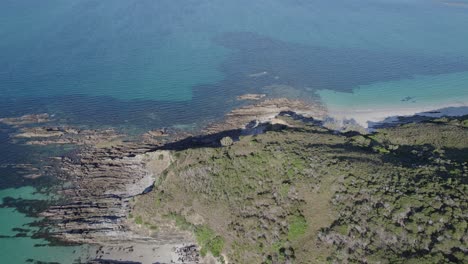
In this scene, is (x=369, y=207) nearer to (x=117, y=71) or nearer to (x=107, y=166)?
(x=107, y=166)

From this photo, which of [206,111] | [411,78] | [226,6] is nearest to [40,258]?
[206,111]

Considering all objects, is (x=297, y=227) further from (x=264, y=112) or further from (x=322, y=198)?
(x=264, y=112)

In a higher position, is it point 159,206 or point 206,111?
point 206,111

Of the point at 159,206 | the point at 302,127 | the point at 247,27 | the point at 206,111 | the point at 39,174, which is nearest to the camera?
the point at 159,206

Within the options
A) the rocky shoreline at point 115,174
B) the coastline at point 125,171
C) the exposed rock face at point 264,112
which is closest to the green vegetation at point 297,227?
the rocky shoreline at point 115,174

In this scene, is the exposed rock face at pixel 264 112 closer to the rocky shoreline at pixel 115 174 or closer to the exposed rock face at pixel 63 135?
the rocky shoreline at pixel 115 174

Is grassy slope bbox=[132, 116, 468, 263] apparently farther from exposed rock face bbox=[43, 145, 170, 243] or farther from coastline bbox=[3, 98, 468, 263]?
exposed rock face bbox=[43, 145, 170, 243]
